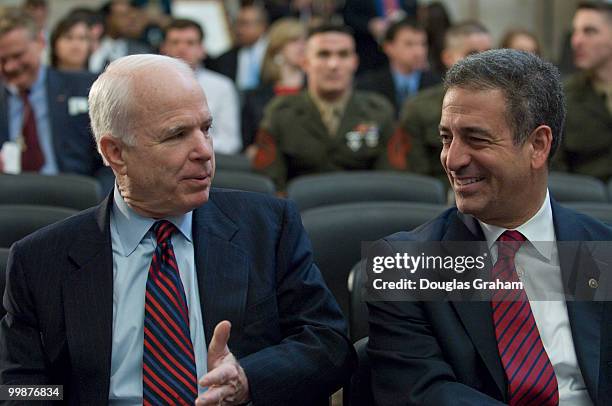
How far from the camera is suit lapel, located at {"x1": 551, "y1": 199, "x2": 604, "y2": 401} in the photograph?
2117mm

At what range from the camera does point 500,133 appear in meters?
2.13

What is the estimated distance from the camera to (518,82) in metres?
2.12

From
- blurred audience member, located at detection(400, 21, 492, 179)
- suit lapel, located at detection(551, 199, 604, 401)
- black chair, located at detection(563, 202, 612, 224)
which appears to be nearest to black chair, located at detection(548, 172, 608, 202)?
black chair, located at detection(563, 202, 612, 224)

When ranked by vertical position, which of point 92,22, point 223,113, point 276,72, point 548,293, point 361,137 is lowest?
point 223,113

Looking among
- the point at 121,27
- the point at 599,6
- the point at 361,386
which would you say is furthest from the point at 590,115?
the point at 121,27

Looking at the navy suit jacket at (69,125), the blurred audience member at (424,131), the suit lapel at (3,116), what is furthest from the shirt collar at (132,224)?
the blurred audience member at (424,131)

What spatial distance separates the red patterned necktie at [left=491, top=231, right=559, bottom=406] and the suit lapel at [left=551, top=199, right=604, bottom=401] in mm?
78

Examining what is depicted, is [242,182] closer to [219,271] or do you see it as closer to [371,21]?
[219,271]

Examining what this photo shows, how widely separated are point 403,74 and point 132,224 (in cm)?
538

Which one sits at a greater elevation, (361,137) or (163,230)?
(163,230)

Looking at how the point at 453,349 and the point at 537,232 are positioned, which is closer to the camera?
the point at 453,349

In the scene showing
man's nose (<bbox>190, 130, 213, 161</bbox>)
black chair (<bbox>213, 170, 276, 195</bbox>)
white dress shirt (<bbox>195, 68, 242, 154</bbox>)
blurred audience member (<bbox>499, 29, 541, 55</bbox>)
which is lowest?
white dress shirt (<bbox>195, 68, 242, 154</bbox>)

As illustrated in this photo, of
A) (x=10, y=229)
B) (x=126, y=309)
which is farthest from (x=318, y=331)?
(x=10, y=229)

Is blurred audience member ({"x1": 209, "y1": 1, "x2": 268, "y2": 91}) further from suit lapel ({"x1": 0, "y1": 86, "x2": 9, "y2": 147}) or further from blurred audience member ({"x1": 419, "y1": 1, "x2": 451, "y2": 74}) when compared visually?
suit lapel ({"x1": 0, "y1": 86, "x2": 9, "y2": 147})
